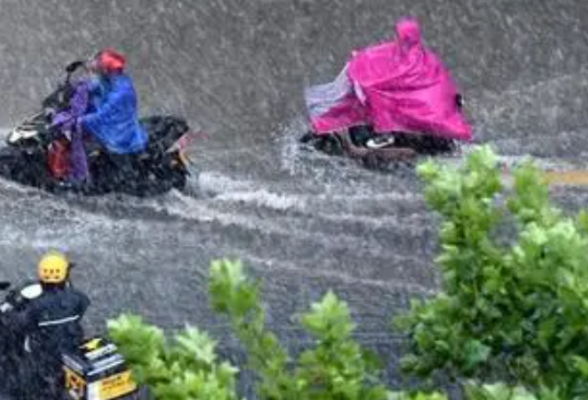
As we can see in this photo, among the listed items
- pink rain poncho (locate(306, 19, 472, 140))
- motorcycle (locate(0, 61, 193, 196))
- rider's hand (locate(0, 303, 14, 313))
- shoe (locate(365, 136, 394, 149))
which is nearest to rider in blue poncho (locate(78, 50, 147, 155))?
motorcycle (locate(0, 61, 193, 196))

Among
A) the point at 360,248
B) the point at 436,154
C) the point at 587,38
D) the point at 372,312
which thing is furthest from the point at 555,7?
the point at 372,312

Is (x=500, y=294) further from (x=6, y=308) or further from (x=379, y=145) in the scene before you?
(x=379, y=145)

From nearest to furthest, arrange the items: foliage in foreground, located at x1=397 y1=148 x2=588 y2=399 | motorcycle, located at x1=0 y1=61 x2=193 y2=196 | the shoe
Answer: foliage in foreground, located at x1=397 y1=148 x2=588 y2=399
motorcycle, located at x1=0 y1=61 x2=193 y2=196
the shoe

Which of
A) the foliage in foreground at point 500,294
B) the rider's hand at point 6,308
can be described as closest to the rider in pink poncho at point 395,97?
the rider's hand at point 6,308

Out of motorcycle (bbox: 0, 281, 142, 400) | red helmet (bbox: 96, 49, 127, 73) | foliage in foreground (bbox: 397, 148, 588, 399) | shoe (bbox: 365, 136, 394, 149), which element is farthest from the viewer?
shoe (bbox: 365, 136, 394, 149)

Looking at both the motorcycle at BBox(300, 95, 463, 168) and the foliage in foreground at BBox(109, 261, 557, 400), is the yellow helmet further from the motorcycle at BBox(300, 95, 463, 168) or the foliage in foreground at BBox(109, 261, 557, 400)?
the motorcycle at BBox(300, 95, 463, 168)

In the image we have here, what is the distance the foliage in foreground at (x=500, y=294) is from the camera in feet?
17.7

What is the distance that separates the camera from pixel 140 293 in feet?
43.7

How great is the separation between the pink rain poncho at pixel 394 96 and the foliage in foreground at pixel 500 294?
32.6 feet

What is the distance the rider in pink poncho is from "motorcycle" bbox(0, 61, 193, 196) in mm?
1823

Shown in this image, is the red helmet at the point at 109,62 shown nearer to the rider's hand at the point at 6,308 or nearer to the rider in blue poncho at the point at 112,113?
the rider in blue poncho at the point at 112,113

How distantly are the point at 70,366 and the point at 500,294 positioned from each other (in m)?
5.00

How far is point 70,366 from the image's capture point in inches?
404

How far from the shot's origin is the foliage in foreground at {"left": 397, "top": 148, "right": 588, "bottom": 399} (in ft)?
17.7
